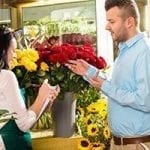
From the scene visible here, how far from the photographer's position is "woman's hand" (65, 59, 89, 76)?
164 centimetres

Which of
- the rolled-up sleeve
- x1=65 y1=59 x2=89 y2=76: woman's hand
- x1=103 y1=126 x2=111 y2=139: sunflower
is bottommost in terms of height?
x1=103 y1=126 x2=111 y2=139: sunflower

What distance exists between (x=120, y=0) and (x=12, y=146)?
81 centimetres

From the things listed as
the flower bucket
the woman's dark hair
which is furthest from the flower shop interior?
the woman's dark hair

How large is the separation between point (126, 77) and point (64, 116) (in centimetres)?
40

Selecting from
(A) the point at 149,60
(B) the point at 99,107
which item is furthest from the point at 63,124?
(A) the point at 149,60

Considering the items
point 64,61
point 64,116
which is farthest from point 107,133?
point 64,61

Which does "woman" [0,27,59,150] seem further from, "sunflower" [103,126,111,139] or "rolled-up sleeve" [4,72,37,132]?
"sunflower" [103,126,111,139]

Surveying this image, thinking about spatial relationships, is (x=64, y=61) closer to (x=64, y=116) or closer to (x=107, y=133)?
(x=64, y=116)

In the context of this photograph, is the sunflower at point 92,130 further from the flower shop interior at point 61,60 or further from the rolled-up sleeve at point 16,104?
the rolled-up sleeve at point 16,104

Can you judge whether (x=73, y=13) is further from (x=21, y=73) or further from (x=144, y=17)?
(x=21, y=73)

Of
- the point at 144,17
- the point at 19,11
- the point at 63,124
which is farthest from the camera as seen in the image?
the point at 144,17

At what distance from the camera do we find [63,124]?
1.88 metres

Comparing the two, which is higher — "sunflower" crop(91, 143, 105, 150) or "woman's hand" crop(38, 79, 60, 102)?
"woman's hand" crop(38, 79, 60, 102)

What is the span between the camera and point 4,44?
1.62m
